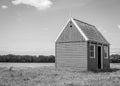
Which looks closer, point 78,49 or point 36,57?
point 78,49

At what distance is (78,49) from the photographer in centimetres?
2011

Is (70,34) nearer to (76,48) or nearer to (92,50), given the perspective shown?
(76,48)

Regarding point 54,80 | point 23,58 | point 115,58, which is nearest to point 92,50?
point 54,80

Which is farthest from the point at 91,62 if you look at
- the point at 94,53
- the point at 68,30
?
the point at 68,30

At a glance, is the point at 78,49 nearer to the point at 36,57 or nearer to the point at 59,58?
the point at 59,58

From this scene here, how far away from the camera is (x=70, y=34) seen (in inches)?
823

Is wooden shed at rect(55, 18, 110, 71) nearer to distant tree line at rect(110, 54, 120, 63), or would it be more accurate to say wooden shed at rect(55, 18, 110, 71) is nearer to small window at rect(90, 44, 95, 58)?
small window at rect(90, 44, 95, 58)

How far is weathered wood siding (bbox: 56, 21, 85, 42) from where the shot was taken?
20.3 metres

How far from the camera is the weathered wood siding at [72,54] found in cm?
1972

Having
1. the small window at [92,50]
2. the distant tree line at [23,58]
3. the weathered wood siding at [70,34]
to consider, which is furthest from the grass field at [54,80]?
the distant tree line at [23,58]

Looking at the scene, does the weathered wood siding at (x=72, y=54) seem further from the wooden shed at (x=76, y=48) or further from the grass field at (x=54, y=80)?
the grass field at (x=54, y=80)

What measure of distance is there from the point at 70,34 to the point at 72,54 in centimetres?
219

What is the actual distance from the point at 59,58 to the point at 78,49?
2.69m

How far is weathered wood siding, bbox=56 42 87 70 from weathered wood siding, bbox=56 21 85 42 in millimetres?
447
